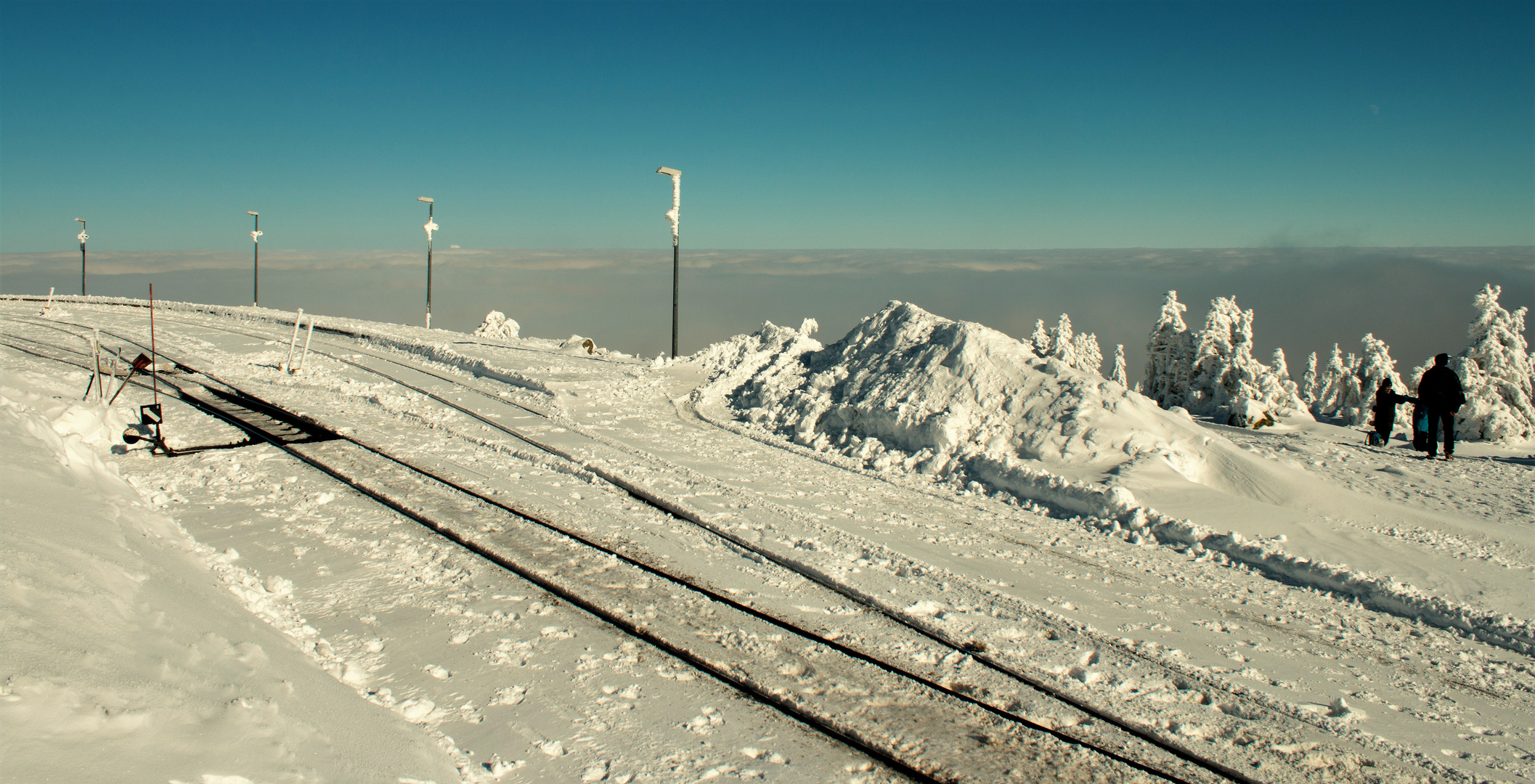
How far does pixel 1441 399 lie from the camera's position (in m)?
14.0

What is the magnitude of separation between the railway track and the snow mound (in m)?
5.26

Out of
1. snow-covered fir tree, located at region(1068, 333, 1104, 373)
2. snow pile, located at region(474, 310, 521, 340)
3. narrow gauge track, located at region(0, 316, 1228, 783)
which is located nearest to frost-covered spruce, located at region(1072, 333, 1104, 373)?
snow-covered fir tree, located at region(1068, 333, 1104, 373)

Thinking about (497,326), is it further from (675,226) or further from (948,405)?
(948,405)

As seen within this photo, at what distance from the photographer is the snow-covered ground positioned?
453cm

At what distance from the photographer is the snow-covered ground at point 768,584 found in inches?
178

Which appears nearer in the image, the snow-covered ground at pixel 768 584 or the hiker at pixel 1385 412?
the snow-covered ground at pixel 768 584

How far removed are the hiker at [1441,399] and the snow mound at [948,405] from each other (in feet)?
14.8

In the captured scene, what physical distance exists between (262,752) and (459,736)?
1.16 metres

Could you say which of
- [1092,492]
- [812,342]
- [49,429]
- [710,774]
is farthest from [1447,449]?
[49,429]

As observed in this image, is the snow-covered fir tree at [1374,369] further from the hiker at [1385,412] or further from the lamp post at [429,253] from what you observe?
the lamp post at [429,253]

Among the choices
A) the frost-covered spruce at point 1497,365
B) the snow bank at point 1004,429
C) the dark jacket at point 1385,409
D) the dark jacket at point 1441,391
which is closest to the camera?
the snow bank at point 1004,429

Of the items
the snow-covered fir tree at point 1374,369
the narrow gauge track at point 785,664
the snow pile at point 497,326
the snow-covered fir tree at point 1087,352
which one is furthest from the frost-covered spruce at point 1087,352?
the narrow gauge track at point 785,664

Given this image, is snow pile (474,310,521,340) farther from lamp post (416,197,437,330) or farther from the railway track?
the railway track

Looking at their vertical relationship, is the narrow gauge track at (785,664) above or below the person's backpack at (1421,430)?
below
